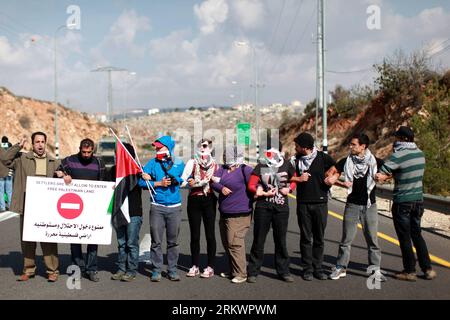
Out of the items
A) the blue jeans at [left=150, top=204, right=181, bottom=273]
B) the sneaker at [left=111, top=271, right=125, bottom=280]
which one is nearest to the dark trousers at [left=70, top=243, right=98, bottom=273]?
the sneaker at [left=111, top=271, right=125, bottom=280]

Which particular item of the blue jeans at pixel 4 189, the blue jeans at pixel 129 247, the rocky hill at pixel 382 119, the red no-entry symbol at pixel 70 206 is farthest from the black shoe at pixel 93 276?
the rocky hill at pixel 382 119

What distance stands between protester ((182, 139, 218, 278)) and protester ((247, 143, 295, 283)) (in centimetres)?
58

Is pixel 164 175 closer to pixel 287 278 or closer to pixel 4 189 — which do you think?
pixel 287 278

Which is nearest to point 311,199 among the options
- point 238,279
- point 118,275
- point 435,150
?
point 238,279

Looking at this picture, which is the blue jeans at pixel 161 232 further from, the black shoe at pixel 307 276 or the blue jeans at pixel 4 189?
the blue jeans at pixel 4 189

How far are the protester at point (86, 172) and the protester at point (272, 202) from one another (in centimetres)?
202

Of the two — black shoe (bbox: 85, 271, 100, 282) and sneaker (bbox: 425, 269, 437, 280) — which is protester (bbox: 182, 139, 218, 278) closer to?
black shoe (bbox: 85, 271, 100, 282)

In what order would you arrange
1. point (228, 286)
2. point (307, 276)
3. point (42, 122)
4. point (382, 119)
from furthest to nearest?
point (42, 122)
point (382, 119)
point (307, 276)
point (228, 286)

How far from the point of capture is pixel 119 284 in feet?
25.2

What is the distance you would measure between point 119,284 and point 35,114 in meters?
65.8

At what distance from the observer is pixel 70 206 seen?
26.8 feet

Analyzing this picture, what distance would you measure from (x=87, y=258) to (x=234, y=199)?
2.08 meters
